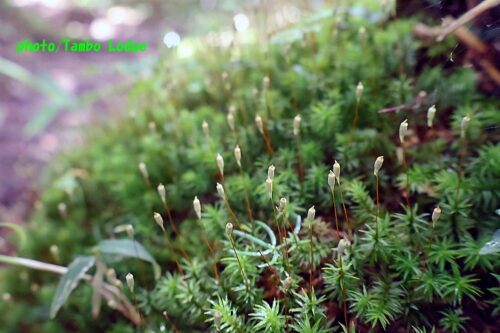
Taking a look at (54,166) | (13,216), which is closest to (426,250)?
(54,166)

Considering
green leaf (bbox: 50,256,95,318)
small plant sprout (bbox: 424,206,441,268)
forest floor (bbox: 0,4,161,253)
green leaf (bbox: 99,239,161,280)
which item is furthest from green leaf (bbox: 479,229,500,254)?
forest floor (bbox: 0,4,161,253)

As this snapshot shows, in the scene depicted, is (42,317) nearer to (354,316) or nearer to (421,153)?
(354,316)

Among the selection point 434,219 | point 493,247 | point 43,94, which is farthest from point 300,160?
point 43,94

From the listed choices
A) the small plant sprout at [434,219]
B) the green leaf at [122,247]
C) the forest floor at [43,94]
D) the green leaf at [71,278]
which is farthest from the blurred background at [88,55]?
the green leaf at [71,278]

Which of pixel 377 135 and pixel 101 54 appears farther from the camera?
pixel 101 54

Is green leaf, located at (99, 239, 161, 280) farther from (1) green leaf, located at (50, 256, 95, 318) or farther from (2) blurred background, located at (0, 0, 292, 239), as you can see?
(2) blurred background, located at (0, 0, 292, 239)
